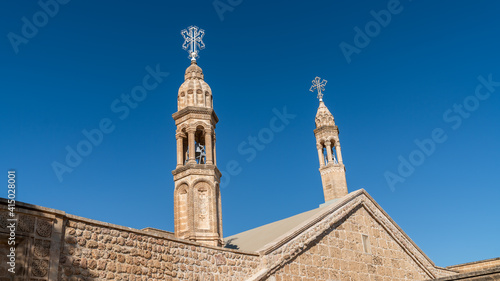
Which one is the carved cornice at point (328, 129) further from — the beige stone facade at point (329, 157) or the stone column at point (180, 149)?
the stone column at point (180, 149)

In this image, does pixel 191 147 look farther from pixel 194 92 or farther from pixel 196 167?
pixel 194 92

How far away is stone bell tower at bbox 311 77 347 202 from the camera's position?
25.2m

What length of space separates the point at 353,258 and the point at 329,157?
11229 mm

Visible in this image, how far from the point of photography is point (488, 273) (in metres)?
8.70

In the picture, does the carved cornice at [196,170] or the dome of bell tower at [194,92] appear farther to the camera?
the dome of bell tower at [194,92]

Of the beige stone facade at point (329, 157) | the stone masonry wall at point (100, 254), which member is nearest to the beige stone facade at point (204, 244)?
the stone masonry wall at point (100, 254)

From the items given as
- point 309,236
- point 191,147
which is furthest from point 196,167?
point 309,236

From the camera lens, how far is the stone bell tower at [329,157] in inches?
990

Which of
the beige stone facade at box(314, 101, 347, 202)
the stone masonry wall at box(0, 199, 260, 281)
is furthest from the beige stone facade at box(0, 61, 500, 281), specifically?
the beige stone facade at box(314, 101, 347, 202)

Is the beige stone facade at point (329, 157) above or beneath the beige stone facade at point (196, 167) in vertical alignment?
above

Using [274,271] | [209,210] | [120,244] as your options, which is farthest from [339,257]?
[120,244]

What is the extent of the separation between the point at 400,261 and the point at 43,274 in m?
13.4

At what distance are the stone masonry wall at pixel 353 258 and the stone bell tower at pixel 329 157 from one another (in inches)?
316

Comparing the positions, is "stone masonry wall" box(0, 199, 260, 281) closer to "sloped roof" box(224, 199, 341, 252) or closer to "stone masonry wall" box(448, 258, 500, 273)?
"sloped roof" box(224, 199, 341, 252)
